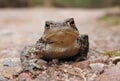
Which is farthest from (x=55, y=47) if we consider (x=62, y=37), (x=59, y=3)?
(x=59, y=3)

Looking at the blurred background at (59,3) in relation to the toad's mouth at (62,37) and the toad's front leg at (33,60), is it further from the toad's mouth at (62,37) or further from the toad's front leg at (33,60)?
the toad's mouth at (62,37)

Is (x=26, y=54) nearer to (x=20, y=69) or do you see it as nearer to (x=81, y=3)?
(x=20, y=69)

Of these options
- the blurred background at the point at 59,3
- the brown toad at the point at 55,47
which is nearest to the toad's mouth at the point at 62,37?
the brown toad at the point at 55,47

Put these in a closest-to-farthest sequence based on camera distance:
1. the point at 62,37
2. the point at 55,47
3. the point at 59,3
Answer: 1. the point at 62,37
2. the point at 55,47
3. the point at 59,3

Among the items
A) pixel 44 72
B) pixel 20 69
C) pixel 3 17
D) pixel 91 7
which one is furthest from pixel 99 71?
pixel 91 7

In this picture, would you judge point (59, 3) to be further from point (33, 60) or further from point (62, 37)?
point (62, 37)

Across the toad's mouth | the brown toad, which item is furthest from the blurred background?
the toad's mouth
